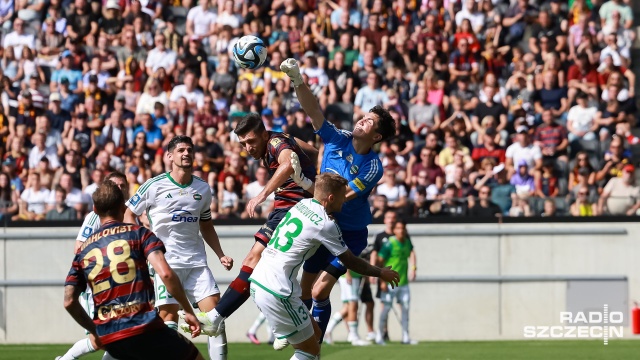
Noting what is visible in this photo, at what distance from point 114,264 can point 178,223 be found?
12.9 ft

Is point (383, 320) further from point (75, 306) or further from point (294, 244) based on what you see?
point (75, 306)

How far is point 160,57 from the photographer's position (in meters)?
24.5

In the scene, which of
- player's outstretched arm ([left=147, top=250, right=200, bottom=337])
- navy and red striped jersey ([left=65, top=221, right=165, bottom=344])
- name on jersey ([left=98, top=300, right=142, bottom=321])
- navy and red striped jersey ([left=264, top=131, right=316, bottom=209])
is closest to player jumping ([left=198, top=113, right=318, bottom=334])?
navy and red striped jersey ([left=264, top=131, right=316, bottom=209])

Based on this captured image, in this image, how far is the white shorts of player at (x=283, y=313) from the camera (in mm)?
10469

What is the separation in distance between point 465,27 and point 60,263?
9.01 meters

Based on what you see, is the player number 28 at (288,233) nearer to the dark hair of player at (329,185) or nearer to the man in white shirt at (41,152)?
the dark hair of player at (329,185)

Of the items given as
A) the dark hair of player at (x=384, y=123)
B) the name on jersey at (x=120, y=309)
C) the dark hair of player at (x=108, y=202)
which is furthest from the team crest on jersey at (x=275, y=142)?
the name on jersey at (x=120, y=309)

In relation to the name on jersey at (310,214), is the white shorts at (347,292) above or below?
below

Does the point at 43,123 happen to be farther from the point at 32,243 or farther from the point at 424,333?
the point at 424,333

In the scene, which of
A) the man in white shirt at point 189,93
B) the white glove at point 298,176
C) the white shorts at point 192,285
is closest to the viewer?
the white glove at point 298,176

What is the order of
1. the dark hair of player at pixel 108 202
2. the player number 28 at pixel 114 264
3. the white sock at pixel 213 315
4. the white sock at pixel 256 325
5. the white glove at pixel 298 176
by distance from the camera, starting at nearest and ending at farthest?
the player number 28 at pixel 114 264, the dark hair of player at pixel 108 202, the white sock at pixel 213 315, the white glove at pixel 298 176, the white sock at pixel 256 325

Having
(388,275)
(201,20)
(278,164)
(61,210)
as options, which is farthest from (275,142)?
(201,20)

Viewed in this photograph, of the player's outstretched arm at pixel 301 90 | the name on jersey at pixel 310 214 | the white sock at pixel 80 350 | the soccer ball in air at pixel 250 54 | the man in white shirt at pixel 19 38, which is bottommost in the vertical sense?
the white sock at pixel 80 350

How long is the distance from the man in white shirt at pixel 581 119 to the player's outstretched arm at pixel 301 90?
1060 cm
